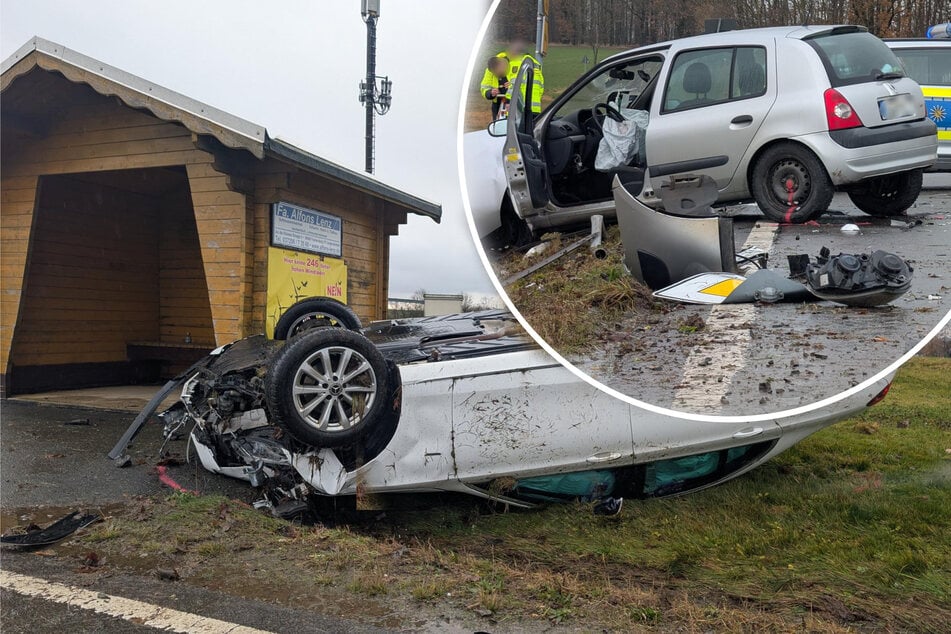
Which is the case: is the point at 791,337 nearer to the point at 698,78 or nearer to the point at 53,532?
the point at 698,78

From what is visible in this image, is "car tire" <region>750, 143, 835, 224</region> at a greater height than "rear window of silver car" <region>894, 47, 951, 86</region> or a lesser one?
lesser

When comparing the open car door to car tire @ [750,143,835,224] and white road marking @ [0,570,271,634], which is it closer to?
car tire @ [750,143,835,224]

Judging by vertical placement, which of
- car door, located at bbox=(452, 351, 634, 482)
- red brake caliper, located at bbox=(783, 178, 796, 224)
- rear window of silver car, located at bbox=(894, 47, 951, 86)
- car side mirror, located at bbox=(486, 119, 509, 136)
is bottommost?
car door, located at bbox=(452, 351, 634, 482)

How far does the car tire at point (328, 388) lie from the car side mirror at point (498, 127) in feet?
13.2

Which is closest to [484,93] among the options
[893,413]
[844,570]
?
[844,570]

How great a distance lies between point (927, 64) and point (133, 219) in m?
13.9

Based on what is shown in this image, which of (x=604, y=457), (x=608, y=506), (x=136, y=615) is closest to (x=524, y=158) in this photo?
(x=136, y=615)

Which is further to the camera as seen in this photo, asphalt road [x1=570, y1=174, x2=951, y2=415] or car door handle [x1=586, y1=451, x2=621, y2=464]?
car door handle [x1=586, y1=451, x2=621, y2=464]

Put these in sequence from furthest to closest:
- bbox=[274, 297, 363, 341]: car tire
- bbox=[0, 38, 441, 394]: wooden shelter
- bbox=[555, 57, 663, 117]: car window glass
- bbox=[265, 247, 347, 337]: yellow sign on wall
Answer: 1. bbox=[265, 247, 347, 337]: yellow sign on wall
2. bbox=[0, 38, 441, 394]: wooden shelter
3. bbox=[274, 297, 363, 341]: car tire
4. bbox=[555, 57, 663, 117]: car window glass

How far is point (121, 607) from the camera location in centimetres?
382

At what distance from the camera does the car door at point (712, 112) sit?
64cm

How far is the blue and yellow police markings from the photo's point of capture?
0.61 metres

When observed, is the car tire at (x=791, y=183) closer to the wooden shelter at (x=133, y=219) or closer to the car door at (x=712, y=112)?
the car door at (x=712, y=112)

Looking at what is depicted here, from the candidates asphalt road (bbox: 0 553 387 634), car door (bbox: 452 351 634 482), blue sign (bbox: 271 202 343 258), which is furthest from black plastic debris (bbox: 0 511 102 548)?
blue sign (bbox: 271 202 343 258)
